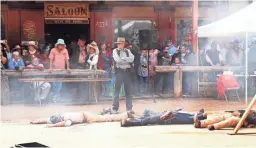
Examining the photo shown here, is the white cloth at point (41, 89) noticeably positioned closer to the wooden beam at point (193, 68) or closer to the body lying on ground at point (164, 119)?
the wooden beam at point (193, 68)

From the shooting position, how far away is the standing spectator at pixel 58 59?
28.8 ft

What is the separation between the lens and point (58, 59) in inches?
352

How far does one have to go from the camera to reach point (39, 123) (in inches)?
257

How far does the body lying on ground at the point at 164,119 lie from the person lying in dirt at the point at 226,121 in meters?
0.13

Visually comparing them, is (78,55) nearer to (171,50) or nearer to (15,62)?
(15,62)

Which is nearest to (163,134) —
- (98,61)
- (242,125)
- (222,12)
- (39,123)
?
(242,125)

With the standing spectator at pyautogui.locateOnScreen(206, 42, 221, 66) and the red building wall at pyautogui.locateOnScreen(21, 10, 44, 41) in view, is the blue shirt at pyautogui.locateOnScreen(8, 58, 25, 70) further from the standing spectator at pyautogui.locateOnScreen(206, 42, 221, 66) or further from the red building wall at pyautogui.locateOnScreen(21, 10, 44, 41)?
the standing spectator at pyautogui.locateOnScreen(206, 42, 221, 66)

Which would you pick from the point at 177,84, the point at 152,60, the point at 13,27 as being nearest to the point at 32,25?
the point at 13,27

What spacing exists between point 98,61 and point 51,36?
2791mm

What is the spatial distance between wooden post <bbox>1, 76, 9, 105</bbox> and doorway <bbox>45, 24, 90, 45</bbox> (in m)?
3.42

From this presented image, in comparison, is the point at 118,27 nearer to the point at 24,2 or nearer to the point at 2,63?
the point at 24,2

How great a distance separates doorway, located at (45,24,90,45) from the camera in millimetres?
11953

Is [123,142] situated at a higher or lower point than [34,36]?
lower

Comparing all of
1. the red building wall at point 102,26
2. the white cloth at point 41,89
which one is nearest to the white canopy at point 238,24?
the white cloth at point 41,89
